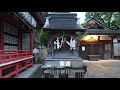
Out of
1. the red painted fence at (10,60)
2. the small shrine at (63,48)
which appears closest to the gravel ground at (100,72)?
the red painted fence at (10,60)

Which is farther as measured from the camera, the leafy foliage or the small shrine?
the leafy foliage

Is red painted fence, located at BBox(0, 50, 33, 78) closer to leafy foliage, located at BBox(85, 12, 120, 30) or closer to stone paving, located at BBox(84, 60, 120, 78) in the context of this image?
stone paving, located at BBox(84, 60, 120, 78)

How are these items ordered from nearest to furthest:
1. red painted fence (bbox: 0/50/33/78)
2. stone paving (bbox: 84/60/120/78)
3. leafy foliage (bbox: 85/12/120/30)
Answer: red painted fence (bbox: 0/50/33/78) < stone paving (bbox: 84/60/120/78) < leafy foliage (bbox: 85/12/120/30)

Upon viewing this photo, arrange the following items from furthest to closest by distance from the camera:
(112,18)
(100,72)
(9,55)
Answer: (112,18) → (100,72) → (9,55)

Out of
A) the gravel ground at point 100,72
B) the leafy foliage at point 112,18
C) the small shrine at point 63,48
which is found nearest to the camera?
the small shrine at point 63,48

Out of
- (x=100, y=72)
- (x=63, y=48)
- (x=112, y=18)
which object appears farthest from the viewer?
(x=112, y=18)

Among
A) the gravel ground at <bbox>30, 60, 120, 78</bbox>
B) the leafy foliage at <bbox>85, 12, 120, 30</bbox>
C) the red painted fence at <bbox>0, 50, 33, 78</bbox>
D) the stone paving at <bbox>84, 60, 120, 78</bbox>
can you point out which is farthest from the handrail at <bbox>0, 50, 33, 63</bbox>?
the leafy foliage at <bbox>85, 12, 120, 30</bbox>

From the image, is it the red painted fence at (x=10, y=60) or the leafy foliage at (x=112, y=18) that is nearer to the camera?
the red painted fence at (x=10, y=60)

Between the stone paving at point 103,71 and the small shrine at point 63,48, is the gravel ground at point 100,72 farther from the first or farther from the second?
the small shrine at point 63,48

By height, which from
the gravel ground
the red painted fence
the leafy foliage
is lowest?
the gravel ground

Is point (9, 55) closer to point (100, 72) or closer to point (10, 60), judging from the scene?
point (10, 60)

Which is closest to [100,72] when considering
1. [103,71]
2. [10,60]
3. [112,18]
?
[103,71]
